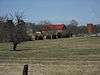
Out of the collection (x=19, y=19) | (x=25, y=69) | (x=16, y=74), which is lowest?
(x=16, y=74)

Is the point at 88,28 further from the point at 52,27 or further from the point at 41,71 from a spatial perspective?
the point at 41,71

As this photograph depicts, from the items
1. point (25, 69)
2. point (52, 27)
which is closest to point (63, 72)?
point (25, 69)

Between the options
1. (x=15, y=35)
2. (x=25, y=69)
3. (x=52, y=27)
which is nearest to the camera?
(x=25, y=69)

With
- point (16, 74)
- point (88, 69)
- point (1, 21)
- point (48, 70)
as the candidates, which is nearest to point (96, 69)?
point (88, 69)

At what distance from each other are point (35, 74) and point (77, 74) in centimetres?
255

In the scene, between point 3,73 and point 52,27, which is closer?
point 3,73

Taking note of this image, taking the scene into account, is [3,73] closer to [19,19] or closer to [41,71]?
[41,71]

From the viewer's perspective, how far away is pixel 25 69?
9.73 meters

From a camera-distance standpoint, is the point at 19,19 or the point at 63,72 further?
the point at 19,19

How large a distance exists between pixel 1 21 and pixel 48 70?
2682 cm

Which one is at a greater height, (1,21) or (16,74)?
(1,21)

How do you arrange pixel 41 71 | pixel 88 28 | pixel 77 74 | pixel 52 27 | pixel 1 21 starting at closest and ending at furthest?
pixel 77 74, pixel 41 71, pixel 1 21, pixel 52 27, pixel 88 28

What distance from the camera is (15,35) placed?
39094mm

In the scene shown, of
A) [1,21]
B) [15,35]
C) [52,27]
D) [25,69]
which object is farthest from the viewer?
[52,27]
